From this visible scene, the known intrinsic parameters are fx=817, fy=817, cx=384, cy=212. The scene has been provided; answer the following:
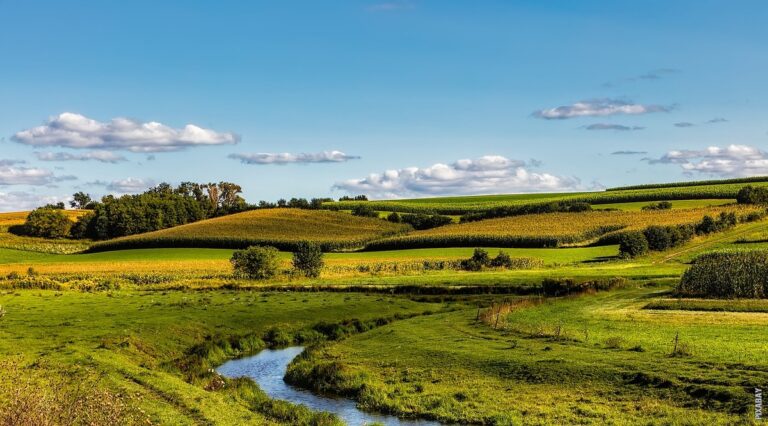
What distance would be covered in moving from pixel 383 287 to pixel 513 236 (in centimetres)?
6496

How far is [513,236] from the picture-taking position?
14700 cm

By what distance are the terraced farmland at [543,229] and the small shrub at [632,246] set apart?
20070mm

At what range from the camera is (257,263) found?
99938 mm

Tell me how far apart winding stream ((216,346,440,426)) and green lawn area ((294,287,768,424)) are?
0.84m

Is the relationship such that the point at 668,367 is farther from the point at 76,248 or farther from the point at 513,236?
the point at 76,248

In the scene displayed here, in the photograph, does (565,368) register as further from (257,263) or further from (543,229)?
(543,229)

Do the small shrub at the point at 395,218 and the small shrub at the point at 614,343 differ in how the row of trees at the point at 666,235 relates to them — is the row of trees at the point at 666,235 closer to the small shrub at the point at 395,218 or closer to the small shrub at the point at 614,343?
the small shrub at the point at 395,218

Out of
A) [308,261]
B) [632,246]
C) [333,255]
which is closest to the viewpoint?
[308,261]

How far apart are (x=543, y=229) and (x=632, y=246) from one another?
32.1 metres

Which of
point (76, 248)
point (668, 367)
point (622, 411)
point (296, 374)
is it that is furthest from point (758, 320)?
point (76, 248)

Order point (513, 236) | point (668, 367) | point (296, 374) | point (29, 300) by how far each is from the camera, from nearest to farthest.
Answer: point (668, 367) → point (296, 374) → point (29, 300) → point (513, 236)

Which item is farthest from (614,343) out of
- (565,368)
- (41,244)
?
(41,244)

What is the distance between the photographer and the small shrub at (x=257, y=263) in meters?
100

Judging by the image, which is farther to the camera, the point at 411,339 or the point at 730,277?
the point at 730,277
